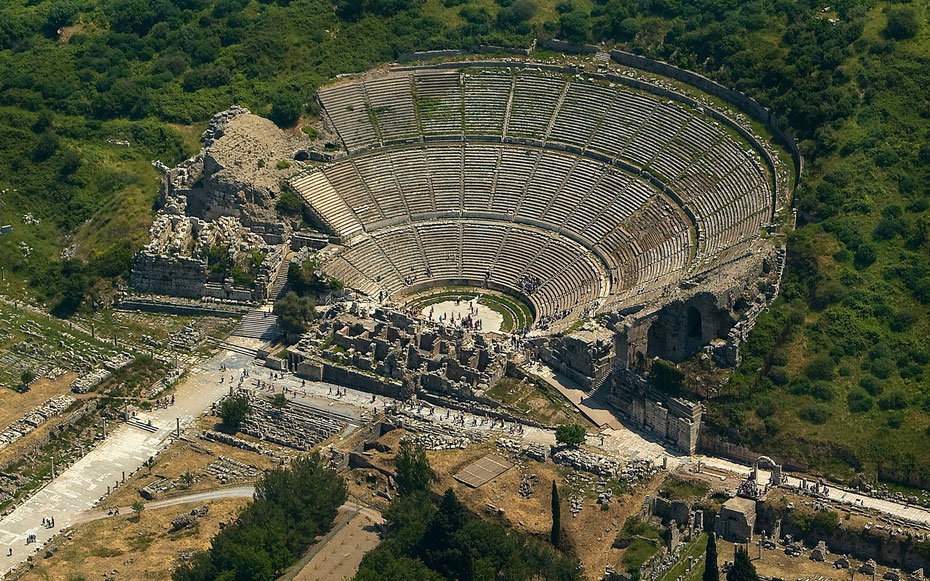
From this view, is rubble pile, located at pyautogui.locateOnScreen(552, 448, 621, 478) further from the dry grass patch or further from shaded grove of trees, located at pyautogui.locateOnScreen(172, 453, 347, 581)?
the dry grass patch

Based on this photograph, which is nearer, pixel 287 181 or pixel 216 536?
Answer: pixel 216 536

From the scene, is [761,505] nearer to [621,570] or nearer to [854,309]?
[621,570]

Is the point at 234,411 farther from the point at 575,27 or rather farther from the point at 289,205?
the point at 575,27

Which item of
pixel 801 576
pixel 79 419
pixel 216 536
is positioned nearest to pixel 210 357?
pixel 79 419

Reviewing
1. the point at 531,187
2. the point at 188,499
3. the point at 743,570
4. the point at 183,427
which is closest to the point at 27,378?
the point at 183,427

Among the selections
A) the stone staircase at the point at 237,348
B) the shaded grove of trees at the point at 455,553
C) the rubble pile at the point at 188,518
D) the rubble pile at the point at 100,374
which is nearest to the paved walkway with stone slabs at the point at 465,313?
the stone staircase at the point at 237,348

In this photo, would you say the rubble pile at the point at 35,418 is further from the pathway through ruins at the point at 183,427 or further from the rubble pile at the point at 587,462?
the rubble pile at the point at 587,462
